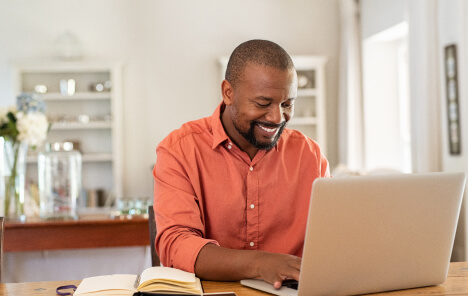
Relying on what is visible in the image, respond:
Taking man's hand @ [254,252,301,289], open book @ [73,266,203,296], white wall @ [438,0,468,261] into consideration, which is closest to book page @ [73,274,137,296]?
open book @ [73,266,203,296]

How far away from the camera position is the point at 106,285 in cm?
137

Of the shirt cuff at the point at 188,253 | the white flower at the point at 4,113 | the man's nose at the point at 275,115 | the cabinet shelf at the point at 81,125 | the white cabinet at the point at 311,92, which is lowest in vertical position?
the shirt cuff at the point at 188,253

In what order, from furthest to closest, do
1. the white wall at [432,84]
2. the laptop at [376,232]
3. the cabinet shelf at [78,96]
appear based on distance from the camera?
the cabinet shelf at [78,96], the white wall at [432,84], the laptop at [376,232]

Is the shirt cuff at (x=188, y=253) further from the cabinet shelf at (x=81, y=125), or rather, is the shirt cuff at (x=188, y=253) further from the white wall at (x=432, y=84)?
the cabinet shelf at (x=81, y=125)

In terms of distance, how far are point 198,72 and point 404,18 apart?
226cm

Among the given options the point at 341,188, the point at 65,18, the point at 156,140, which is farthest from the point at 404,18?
the point at 341,188

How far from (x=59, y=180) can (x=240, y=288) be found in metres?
1.70

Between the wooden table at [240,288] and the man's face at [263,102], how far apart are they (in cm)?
42

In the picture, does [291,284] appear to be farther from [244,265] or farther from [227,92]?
[227,92]

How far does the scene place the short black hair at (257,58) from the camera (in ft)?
5.23

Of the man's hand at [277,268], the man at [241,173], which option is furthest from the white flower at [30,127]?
the man's hand at [277,268]

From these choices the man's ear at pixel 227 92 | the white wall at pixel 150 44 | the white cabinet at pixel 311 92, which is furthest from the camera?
the white wall at pixel 150 44

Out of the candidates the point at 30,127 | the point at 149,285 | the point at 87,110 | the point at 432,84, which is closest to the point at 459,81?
the point at 432,84

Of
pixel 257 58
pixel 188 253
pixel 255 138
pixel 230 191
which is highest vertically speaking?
pixel 257 58
